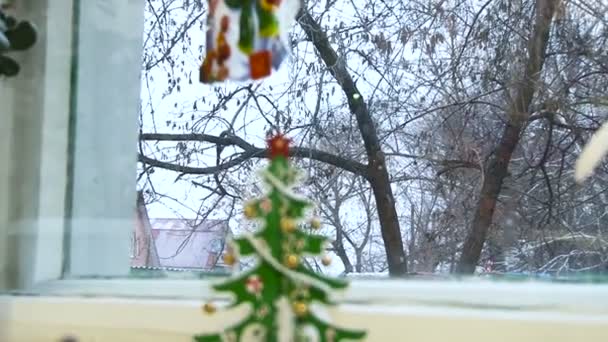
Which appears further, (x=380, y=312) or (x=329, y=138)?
(x=329, y=138)

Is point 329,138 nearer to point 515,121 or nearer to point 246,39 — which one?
point 515,121

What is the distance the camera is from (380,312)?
1.60 ft

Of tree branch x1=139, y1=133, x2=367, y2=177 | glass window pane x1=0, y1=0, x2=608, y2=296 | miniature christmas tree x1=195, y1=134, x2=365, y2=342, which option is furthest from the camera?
tree branch x1=139, y1=133, x2=367, y2=177

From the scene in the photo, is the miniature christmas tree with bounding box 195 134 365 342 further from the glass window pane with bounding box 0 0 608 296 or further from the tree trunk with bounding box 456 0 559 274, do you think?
the tree trunk with bounding box 456 0 559 274

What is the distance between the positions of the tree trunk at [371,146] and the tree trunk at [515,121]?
0.25ft

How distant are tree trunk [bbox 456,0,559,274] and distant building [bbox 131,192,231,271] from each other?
0.24m

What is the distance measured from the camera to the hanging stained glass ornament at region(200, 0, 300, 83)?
46 centimetres

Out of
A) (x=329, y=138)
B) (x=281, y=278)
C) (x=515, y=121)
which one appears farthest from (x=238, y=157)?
(x=281, y=278)

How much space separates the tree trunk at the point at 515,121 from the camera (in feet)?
2.39

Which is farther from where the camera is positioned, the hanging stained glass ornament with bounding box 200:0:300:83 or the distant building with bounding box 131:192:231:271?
the distant building with bounding box 131:192:231:271

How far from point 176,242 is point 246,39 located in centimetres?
33

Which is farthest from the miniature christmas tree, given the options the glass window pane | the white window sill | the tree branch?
the tree branch

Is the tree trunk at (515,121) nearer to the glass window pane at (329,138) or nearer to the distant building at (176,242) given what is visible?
the glass window pane at (329,138)

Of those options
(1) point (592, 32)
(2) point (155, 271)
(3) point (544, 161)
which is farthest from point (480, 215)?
(2) point (155, 271)
